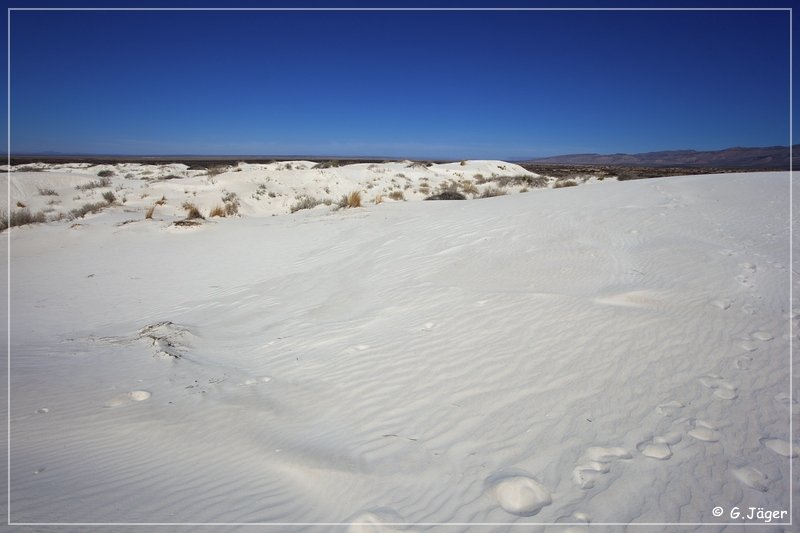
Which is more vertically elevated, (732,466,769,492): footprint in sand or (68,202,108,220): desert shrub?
(68,202,108,220): desert shrub

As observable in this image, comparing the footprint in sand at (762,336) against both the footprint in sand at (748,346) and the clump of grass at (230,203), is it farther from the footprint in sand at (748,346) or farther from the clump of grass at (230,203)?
the clump of grass at (230,203)

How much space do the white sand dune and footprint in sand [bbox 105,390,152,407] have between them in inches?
0.8

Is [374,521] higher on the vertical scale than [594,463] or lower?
lower

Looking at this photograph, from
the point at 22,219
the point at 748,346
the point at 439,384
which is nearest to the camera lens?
the point at 748,346

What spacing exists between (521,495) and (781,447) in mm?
1389

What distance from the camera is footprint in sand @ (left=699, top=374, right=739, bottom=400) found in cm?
241

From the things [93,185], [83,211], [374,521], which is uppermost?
[93,185]

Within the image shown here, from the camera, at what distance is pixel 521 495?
6.48ft

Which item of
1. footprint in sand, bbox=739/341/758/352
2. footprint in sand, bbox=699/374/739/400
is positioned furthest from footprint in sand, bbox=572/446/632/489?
footprint in sand, bbox=739/341/758/352

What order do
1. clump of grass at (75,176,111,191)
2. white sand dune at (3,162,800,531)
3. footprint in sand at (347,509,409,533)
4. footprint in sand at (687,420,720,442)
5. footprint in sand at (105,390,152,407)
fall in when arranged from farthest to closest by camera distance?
clump of grass at (75,176,111,191)
footprint in sand at (105,390,152,407)
footprint in sand at (687,420,720,442)
white sand dune at (3,162,800,531)
footprint in sand at (347,509,409,533)

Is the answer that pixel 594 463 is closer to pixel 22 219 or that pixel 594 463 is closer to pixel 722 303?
pixel 722 303

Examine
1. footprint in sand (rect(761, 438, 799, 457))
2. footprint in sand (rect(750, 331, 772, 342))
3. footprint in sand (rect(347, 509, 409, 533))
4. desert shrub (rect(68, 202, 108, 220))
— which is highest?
desert shrub (rect(68, 202, 108, 220))

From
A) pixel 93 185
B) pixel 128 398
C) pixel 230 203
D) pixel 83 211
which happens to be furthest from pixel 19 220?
pixel 128 398

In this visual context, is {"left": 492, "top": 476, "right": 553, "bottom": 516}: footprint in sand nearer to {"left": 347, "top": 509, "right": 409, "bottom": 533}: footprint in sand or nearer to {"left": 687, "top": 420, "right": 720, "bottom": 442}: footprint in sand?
{"left": 347, "top": 509, "right": 409, "bottom": 533}: footprint in sand
